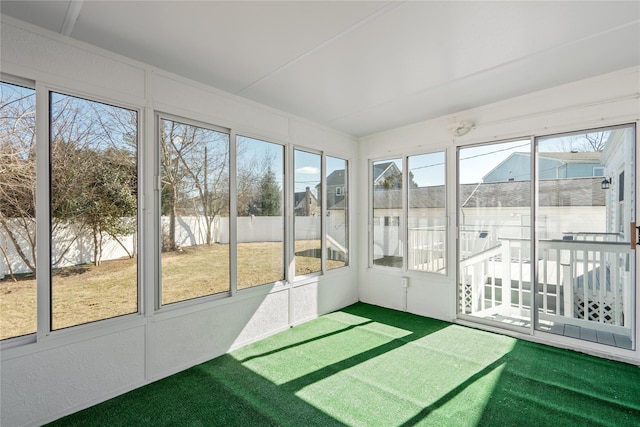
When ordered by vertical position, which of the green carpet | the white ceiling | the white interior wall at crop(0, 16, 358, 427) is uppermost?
the white ceiling

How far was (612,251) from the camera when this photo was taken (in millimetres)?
2885

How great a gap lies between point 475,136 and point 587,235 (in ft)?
4.98

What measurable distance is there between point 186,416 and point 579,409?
8.80 feet

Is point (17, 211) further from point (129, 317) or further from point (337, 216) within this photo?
point (337, 216)

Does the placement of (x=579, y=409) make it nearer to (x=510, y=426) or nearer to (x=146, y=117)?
(x=510, y=426)

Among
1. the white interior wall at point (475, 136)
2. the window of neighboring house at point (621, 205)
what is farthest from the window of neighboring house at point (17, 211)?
the window of neighboring house at point (621, 205)

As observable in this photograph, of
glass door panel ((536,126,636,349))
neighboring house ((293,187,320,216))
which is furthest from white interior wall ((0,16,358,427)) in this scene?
glass door panel ((536,126,636,349))

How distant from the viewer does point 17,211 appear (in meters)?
1.94

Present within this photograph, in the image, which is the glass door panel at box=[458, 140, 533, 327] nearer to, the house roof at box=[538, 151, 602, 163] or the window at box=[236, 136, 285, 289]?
the house roof at box=[538, 151, 602, 163]

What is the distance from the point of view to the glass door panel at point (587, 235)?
2.78 meters

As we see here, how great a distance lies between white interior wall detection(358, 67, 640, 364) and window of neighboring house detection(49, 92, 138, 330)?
3.15 m

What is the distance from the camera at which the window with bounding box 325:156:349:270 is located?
4270 millimetres

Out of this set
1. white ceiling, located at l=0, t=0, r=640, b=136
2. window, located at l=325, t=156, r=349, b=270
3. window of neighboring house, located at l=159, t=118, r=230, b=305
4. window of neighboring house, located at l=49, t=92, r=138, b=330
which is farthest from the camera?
window, located at l=325, t=156, r=349, b=270

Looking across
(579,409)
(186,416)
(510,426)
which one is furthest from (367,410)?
(579,409)
